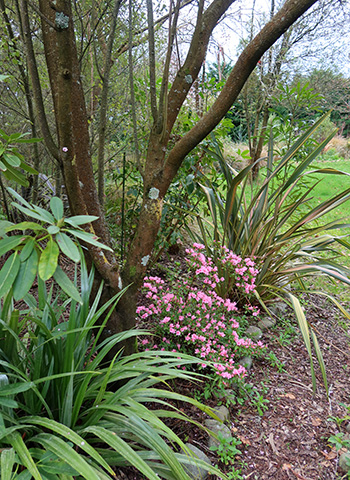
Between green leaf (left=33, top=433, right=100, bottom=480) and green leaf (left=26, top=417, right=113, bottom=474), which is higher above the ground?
green leaf (left=26, top=417, right=113, bottom=474)

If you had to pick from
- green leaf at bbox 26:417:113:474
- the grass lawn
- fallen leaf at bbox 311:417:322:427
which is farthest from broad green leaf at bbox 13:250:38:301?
the grass lawn

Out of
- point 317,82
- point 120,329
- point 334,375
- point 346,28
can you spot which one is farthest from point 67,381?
point 317,82

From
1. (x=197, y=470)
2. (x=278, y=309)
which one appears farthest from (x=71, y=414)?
(x=278, y=309)

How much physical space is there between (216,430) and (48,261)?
3.86 ft

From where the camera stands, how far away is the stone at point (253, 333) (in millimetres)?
2004

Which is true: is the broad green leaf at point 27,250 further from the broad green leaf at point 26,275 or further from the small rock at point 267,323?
the small rock at point 267,323

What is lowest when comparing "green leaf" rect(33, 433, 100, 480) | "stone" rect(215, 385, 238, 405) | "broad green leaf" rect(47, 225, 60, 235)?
"stone" rect(215, 385, 238, 405)

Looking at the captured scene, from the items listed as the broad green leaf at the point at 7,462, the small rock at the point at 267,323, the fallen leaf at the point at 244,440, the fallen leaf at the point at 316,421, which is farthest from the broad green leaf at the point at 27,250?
the small rock at the point at 267,323

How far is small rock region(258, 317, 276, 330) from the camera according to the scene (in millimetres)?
2219

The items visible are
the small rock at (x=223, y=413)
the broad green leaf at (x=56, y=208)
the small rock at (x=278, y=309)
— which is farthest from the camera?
the small rock at (x=278, y=309)

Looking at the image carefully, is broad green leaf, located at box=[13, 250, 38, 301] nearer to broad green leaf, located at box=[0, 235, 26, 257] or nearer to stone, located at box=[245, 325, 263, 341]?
broad green leaf, located at box=[0, 235, 26, 257]

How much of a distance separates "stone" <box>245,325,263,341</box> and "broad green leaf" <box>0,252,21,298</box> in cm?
163

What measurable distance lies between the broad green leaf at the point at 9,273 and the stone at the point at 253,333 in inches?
64.3

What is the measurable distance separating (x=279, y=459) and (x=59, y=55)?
179 centimetres
